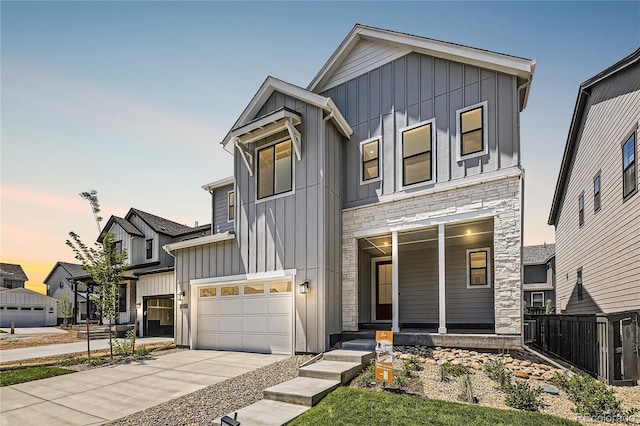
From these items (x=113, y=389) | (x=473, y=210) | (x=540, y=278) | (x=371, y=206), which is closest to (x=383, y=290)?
(x=371, y=206)

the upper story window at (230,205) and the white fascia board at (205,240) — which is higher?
the upper story window at (230,205)

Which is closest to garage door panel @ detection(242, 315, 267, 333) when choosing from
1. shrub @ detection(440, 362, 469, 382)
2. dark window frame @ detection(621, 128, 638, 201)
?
shrub @ detection(440, 362, 469, 382)

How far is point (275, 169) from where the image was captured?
1127 centimetres

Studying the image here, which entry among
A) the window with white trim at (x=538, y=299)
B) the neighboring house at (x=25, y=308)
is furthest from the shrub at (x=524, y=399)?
the neighboring house at (x=25, y=308)

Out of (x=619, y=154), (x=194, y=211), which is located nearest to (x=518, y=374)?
(x=619, y=154)

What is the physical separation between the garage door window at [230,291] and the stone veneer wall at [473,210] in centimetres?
350

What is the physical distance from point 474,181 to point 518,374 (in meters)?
4.37

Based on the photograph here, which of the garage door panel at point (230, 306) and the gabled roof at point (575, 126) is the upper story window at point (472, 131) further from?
the garage door panel at point (230, 306)

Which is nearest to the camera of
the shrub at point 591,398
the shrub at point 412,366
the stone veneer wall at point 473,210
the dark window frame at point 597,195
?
the shrub at point 591,398

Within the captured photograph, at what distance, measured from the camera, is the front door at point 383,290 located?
1307 centimetres

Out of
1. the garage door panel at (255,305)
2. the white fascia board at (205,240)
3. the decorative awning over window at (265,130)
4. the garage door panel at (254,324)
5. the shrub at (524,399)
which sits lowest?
the garage door panel at (254,324)

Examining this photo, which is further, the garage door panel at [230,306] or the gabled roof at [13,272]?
the gabled roof at [13,272]

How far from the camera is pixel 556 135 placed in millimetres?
15414

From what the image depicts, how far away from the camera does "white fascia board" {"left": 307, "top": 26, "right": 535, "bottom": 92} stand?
8.75m
